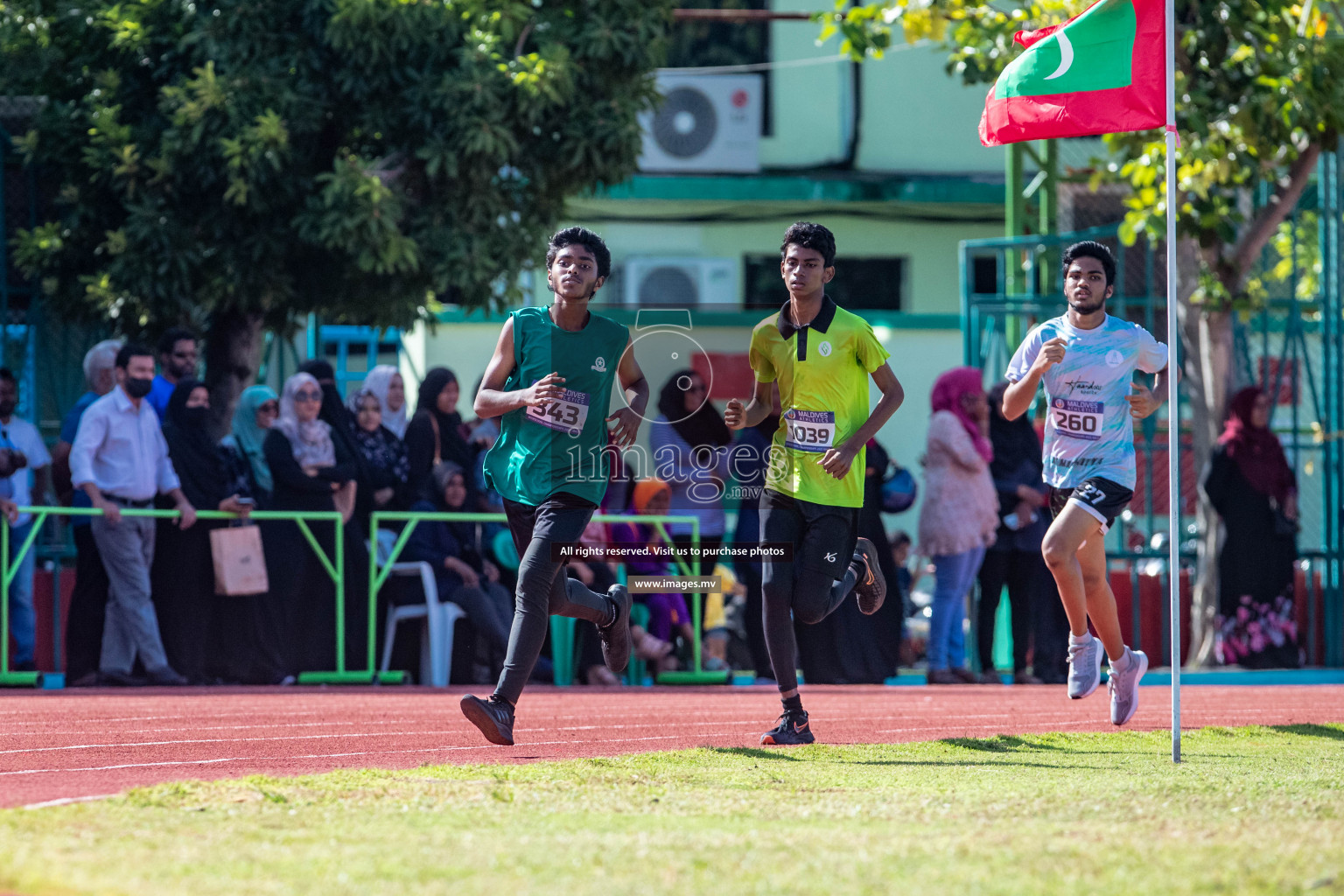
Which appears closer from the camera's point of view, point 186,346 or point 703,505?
point 186,346

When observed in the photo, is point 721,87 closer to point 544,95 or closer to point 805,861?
point 544,95

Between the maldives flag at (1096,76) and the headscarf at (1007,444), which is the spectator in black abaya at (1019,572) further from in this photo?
the maldives flag at (1096,76)

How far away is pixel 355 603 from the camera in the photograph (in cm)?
1331

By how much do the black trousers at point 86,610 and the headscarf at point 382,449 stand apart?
197 cm

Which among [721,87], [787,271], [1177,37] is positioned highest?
[721,87]

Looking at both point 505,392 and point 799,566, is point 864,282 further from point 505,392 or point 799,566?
point 505,392

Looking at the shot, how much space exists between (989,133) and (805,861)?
505 cm

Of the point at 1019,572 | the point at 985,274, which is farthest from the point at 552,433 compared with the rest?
the point at 985,274

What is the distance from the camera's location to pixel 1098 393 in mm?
8695

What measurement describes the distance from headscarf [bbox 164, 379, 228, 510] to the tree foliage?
6.00ft

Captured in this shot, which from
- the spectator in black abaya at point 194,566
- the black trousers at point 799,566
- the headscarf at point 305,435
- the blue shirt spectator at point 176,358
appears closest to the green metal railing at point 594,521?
the headscarf at point 305,435

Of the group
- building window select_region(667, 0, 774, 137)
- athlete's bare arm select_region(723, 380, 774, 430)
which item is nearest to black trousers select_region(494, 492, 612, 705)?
athlete's bare arm select_region(723, 380, 774, 430)

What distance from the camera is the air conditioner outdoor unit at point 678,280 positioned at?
25.3 meters

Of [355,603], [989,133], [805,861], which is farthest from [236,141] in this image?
[805,861]
